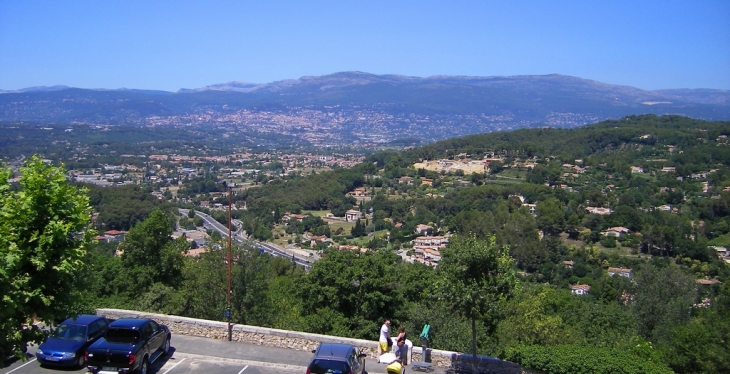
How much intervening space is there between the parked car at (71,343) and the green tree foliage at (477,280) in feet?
19.3

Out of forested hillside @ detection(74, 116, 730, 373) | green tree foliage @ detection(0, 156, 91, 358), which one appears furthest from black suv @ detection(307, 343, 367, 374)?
green tree foliage @ detection(0, 156, 91, 358)

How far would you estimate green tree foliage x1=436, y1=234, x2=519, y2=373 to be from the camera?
8898mm

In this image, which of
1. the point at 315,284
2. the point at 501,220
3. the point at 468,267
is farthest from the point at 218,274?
the point at 501,220

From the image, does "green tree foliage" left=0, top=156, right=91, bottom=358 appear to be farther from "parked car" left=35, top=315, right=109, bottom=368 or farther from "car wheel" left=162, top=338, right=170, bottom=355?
"car wheel" left=162, top=338, right=170, bottom=355

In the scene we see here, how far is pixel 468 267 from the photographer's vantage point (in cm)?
895

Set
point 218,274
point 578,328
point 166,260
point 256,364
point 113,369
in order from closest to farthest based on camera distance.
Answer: point 113,369 < point 256,364 < point 218,274 < point 166,260 < point 578,328

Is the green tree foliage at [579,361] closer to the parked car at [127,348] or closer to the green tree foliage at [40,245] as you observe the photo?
the parked car at [127,348]

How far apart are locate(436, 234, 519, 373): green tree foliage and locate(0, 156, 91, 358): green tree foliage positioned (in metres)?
5.38

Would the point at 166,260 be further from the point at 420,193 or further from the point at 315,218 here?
the point at 420,193

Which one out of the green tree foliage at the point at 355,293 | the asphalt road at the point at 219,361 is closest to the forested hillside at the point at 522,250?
the green tree foliage at the point at 355,293

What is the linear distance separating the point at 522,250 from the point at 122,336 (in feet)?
145

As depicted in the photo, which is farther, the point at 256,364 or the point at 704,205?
the point at 704,205

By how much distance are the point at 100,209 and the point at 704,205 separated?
62.7 m

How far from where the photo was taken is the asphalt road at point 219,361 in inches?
379
